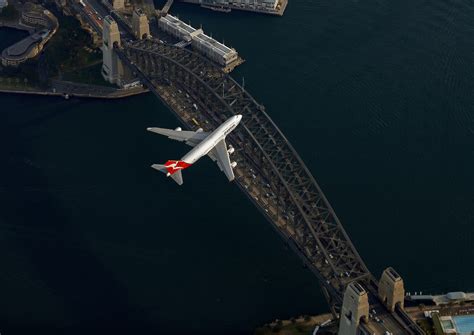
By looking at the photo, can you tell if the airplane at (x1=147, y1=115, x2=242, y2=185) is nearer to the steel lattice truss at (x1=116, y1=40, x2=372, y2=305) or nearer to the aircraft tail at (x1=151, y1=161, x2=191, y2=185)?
the aircraft tail at (x1=151, y1=161, x2=191, y2=185)

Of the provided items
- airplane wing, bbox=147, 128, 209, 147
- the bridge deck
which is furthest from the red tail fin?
the bridge deck

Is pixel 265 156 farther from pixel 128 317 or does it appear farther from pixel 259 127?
pixel 128 317

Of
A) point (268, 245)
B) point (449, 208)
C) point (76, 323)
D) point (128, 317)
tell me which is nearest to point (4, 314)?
point (76, 323)

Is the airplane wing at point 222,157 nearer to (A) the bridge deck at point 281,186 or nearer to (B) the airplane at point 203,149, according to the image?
(B) the airplane at point 203,149

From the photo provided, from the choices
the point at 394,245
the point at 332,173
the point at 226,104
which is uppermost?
the point at 226,104

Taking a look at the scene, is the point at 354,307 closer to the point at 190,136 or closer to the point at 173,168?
the point at 173,168
